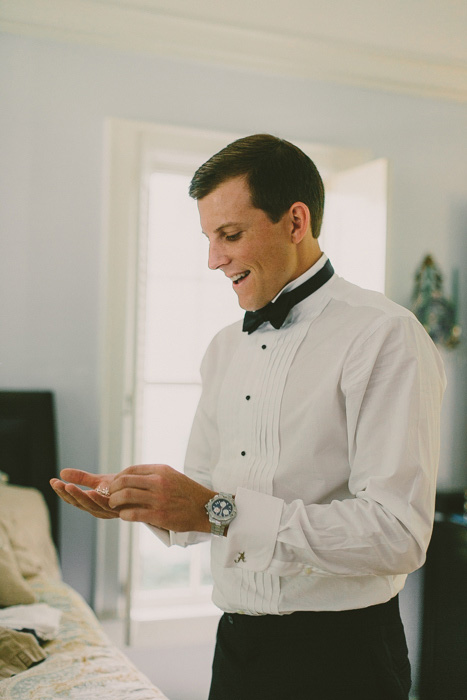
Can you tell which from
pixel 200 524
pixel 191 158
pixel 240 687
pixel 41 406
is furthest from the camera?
pixel 191 158

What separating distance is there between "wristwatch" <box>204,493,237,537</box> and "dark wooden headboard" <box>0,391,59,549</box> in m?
2.04

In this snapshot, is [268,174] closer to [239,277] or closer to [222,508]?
[239,277]

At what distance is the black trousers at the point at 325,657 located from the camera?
1387 millimetres

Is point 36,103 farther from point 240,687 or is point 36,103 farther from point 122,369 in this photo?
point 240,687

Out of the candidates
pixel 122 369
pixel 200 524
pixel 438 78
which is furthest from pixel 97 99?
pixel 200 524

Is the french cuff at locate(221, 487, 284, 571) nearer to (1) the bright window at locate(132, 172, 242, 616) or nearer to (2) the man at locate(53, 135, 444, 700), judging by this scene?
(2) the man at locate(53, 135, 444, 700)

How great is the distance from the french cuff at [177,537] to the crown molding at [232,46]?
2.62 meters

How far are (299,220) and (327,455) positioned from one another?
0.50 m

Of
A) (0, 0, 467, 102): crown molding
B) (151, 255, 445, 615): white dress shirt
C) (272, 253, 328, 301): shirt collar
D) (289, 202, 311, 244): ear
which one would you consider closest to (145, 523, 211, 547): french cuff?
(151, 255, 445, 615): white dress shirt

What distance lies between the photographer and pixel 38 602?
2.52m

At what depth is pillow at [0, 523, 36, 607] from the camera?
2.36 m

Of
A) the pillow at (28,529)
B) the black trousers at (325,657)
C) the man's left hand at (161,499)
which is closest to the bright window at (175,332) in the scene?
the pillow at (28,529)

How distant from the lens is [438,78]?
3982 mm

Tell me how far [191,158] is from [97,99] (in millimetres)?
524
